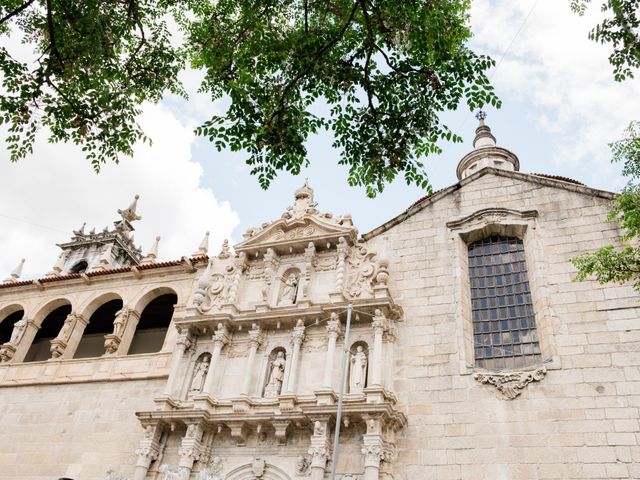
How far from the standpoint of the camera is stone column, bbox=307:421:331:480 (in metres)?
12.4

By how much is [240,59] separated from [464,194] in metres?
9.76

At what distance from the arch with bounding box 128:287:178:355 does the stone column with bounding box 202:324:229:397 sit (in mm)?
4828

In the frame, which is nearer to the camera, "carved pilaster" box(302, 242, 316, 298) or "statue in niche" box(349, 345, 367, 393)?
"statue in niche" box(349, 345, 367, 393)

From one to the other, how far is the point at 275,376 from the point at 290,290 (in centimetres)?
295

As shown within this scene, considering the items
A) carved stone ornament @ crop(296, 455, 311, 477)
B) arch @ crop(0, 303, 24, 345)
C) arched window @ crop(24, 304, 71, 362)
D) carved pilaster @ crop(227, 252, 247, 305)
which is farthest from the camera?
arched window @ crop(24, 304, 71, 362)

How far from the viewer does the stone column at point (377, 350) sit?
13.5m

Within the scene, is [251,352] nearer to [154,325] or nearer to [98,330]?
[154,325]

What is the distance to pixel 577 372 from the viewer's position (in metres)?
12.6

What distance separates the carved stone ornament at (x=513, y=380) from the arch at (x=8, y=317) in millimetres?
18233

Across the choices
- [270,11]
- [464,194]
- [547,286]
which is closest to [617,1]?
[270,11]

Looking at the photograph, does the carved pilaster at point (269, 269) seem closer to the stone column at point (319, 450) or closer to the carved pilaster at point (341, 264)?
the carved pilaster at point (341, 264)

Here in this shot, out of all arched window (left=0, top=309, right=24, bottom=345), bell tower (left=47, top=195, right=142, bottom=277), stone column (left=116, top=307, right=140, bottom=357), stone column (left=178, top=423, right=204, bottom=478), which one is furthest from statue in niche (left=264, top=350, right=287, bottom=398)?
bell tower (left=47, top=195, right=142, bottom=277)

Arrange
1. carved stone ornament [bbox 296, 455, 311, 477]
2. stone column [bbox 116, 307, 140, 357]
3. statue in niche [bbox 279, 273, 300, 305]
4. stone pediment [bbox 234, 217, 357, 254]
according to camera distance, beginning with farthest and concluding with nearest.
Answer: stone column [bbox 116, 307, 140, 357] → stone pediment [bbox 234, 217, 357, 254] → statue in niche [bbox 279, 273, 300, 305] → carved stone ornament [bbox 296, 455, 311, 477]

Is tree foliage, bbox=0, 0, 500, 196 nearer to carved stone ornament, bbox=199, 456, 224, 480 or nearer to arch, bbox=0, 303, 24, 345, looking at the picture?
carved stone ornament, bbox=199, 456, 224, 480
